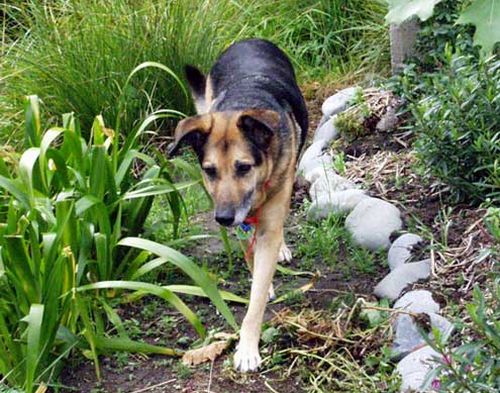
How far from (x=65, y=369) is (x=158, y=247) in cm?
69

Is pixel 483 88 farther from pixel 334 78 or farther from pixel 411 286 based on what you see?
pixel 334 78

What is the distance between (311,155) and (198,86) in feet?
3.31

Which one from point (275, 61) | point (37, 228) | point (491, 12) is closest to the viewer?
point (491, 12)

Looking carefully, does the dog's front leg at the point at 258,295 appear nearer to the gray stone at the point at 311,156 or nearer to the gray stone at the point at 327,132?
the gray stone at the point at 311,156

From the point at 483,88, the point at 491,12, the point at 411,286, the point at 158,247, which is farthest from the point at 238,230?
the point at 491,12

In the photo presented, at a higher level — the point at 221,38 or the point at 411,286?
the point at 411,286

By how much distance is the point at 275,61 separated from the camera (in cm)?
585

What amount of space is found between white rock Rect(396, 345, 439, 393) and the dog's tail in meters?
2.68

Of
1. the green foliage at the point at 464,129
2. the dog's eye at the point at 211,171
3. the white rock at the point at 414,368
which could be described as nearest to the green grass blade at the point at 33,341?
the dog's eye at the point at 211,171

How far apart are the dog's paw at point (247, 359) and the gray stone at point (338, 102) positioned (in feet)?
9.74

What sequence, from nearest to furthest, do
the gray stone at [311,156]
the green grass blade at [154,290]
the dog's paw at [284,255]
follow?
the green grass blade at [154,290]
the dog's paw at [284,255]
the gray stone at [311,156]

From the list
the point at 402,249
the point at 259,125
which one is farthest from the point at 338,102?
the point at 259,125

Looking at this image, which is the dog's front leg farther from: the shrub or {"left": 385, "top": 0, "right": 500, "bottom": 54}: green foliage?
{"left": 385, "top": 0, "right": 500, "bottom": 54}: green foliage

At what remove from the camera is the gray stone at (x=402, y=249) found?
15.9 ft
